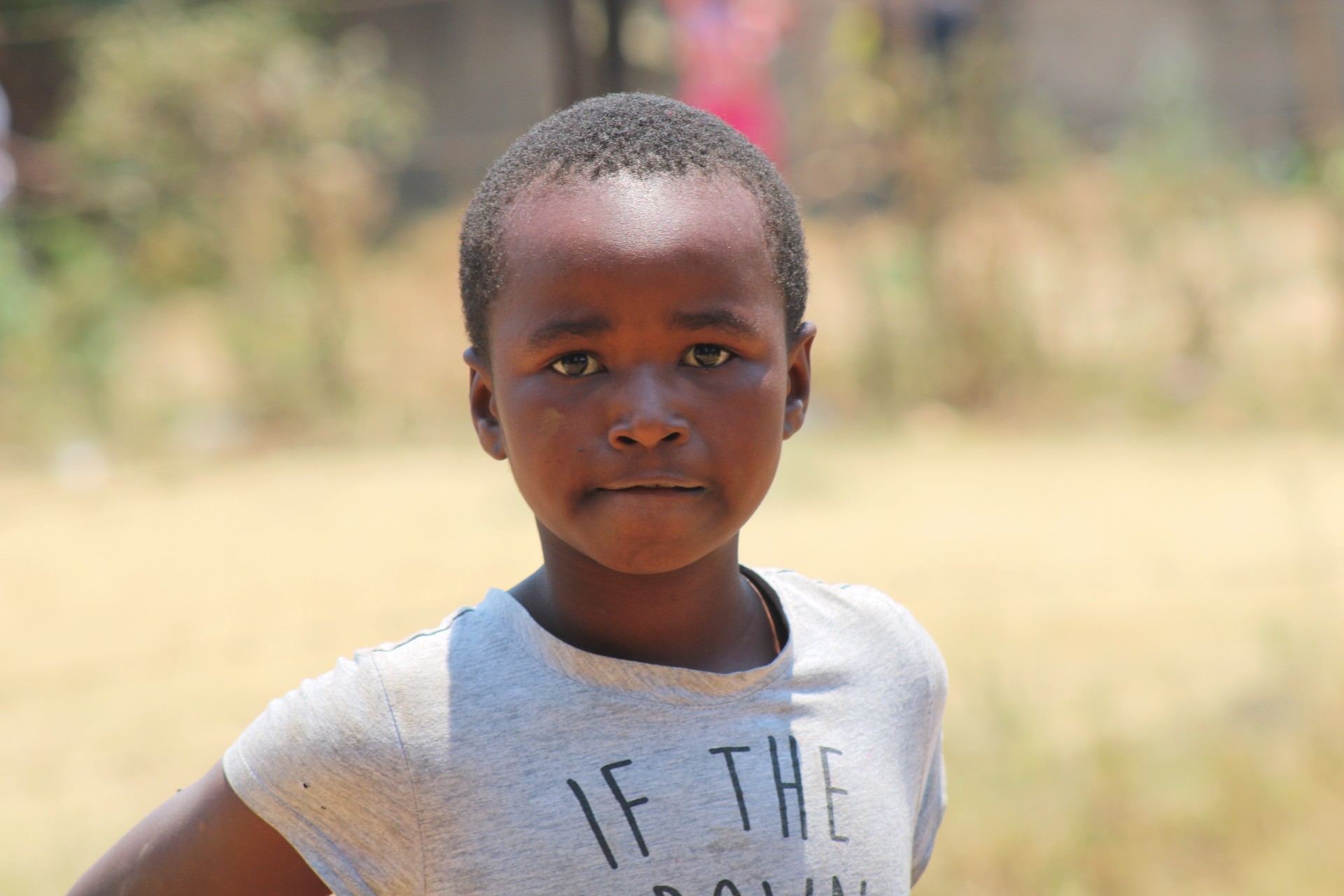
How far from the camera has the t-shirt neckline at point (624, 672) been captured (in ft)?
4.10

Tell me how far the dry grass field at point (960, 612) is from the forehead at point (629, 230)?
1.59 metres

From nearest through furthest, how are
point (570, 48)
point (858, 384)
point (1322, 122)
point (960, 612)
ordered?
point (960, 612) → point (570, 48) → point (858, 384) → point (1322, 122)

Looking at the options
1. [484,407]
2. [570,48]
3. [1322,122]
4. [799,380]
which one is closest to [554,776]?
[484,407]

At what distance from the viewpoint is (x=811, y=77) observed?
940 centimetres

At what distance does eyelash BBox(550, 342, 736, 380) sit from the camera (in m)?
1.22

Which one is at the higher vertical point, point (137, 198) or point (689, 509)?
point (137, 198)

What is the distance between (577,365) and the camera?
4.04 feet

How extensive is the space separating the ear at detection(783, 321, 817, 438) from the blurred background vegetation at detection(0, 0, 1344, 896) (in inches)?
52.5

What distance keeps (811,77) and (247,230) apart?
383cm

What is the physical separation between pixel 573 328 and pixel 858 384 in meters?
6.40

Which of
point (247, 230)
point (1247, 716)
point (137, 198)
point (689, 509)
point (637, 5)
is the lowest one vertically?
point (1247, 716)

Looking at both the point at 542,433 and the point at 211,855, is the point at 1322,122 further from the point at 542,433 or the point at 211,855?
the point at 211,855

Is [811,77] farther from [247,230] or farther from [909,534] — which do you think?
[909,534]

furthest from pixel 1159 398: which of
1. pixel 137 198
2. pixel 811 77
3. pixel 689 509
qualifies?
pixel 137 198
